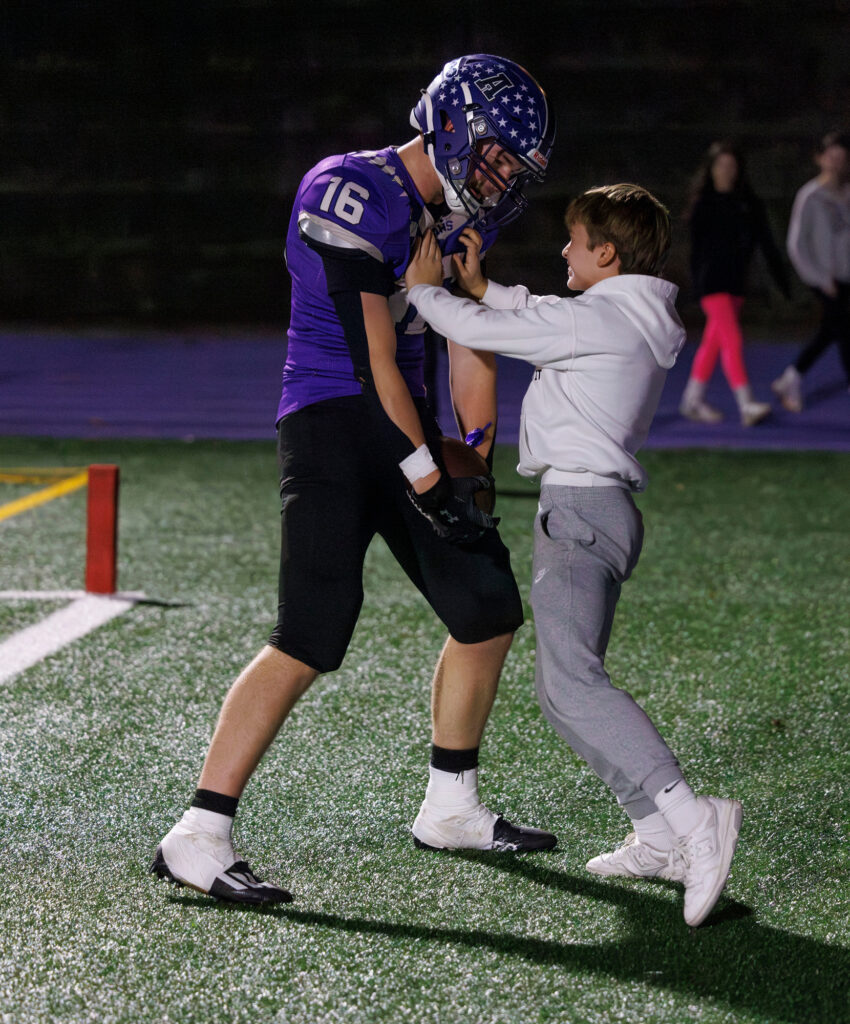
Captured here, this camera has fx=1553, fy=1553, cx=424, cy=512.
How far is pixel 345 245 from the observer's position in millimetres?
3320

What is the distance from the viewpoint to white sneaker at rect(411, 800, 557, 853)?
12.4 feet

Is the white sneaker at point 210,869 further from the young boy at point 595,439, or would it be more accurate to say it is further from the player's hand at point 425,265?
the player's hand at point 425,265

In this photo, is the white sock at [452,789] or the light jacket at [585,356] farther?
the white sock at [452,789]

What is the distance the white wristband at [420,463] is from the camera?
3.39 m

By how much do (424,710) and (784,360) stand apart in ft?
39.3

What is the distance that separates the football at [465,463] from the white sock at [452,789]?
71 cm

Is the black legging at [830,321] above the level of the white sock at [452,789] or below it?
below

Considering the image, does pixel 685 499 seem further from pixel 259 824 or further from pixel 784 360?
pixel 784 360

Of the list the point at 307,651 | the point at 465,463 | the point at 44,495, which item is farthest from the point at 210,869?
the point at 44,495

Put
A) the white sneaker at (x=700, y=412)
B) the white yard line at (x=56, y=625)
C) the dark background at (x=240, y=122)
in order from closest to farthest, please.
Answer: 1. the white yard line at (x=56, y=625)
2. the white sneaker at (x=700, y=412)
3. the dark background at (x=240, y=122)

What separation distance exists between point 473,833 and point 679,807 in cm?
68

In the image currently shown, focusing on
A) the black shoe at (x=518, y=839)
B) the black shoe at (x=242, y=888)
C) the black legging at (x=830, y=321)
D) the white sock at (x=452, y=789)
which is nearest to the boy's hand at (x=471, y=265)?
the white sock at (x=452, y=789)

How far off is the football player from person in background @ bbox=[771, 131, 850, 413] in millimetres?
8517

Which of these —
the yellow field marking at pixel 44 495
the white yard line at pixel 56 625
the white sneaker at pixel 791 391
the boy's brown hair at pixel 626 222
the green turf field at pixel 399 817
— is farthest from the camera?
the white sneaker at pixel 791 391
